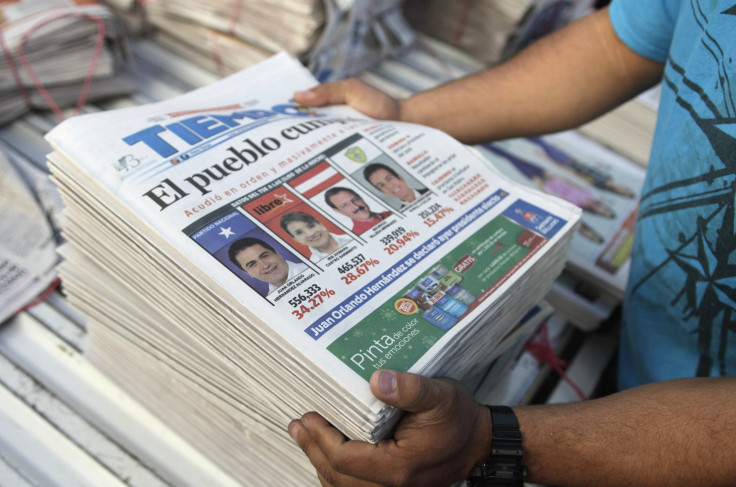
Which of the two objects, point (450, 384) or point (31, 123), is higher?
point (31, 123)

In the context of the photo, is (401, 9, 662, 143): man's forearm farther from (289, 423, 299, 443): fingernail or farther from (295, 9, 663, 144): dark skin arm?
(289, 423, 299, 443): fingernail

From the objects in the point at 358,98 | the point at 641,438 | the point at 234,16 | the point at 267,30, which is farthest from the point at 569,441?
the point at 234,16

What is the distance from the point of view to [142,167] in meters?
0.68

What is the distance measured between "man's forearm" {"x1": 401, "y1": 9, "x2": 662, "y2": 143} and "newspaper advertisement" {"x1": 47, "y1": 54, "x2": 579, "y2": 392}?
167mm

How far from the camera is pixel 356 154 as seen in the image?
2.68 ft

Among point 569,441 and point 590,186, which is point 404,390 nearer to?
point 569,441

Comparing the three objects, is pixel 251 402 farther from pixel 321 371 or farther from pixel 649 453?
pixel 649 453

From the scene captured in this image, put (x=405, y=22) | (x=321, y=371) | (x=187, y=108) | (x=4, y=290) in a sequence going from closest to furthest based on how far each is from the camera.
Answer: (x=321, y=371)
(x=187, y=108)
(x=4, y=290)
(x=405, y=22)

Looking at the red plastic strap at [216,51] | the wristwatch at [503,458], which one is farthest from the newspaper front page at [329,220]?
the red plastic strap at [216,51]

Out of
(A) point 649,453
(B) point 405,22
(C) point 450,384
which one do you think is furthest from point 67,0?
(A) point 649,453

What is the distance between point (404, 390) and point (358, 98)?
0.58 m

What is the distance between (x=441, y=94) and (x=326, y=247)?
0.49m

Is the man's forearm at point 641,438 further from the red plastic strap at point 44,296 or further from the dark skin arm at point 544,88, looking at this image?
the red plastic strap at point 44,296

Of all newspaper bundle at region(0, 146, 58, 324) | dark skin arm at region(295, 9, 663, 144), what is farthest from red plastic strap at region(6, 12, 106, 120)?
dark skin arm at region(295, 9, 663, 144)
